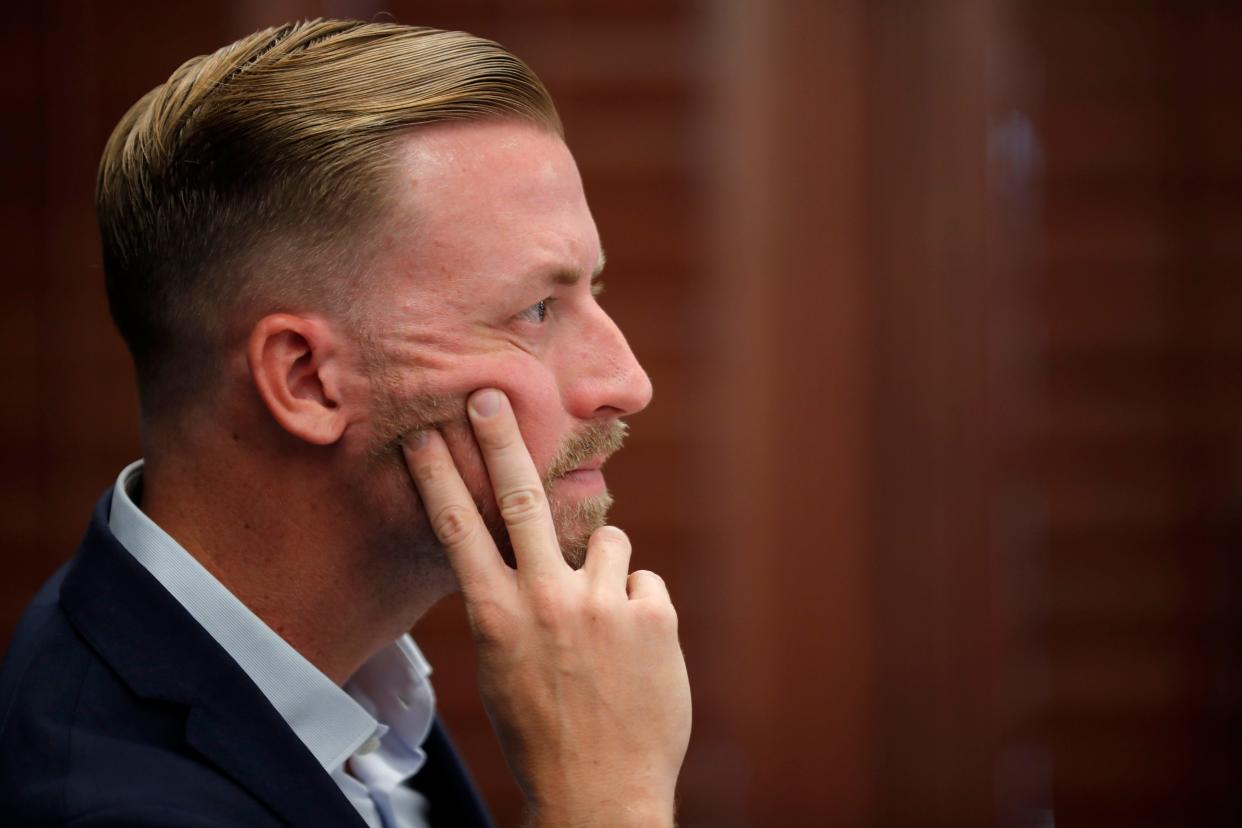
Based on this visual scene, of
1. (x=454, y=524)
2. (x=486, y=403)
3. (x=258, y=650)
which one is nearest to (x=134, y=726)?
(x=258, y=650)

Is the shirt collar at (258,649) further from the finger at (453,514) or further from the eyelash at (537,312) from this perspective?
the eyelash at (537,312)

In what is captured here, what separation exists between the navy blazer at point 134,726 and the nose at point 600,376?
428 millimetres

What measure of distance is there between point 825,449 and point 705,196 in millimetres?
933

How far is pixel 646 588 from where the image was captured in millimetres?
1143

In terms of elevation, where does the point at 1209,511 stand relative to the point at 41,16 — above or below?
below

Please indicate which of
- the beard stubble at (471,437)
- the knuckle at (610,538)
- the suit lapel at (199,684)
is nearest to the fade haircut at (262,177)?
the beard stubble at (471,437)

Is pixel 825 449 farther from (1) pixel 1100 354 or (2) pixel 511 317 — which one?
(2) pixel 511 317

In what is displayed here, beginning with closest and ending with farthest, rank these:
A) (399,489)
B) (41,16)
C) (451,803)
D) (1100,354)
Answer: (399,489) → (451,803) → (41,16) → (1100,354)

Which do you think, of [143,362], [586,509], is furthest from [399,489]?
[143,362]

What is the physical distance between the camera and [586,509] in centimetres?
120

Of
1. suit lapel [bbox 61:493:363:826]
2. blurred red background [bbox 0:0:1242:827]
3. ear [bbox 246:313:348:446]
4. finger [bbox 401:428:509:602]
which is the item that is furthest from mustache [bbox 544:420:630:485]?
blurred red background [bbox 0:0:1242:827]

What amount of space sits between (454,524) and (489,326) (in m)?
0.20

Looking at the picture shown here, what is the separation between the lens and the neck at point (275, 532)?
1146 millimetres

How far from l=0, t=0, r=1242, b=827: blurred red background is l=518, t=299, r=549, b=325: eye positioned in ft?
8.26
